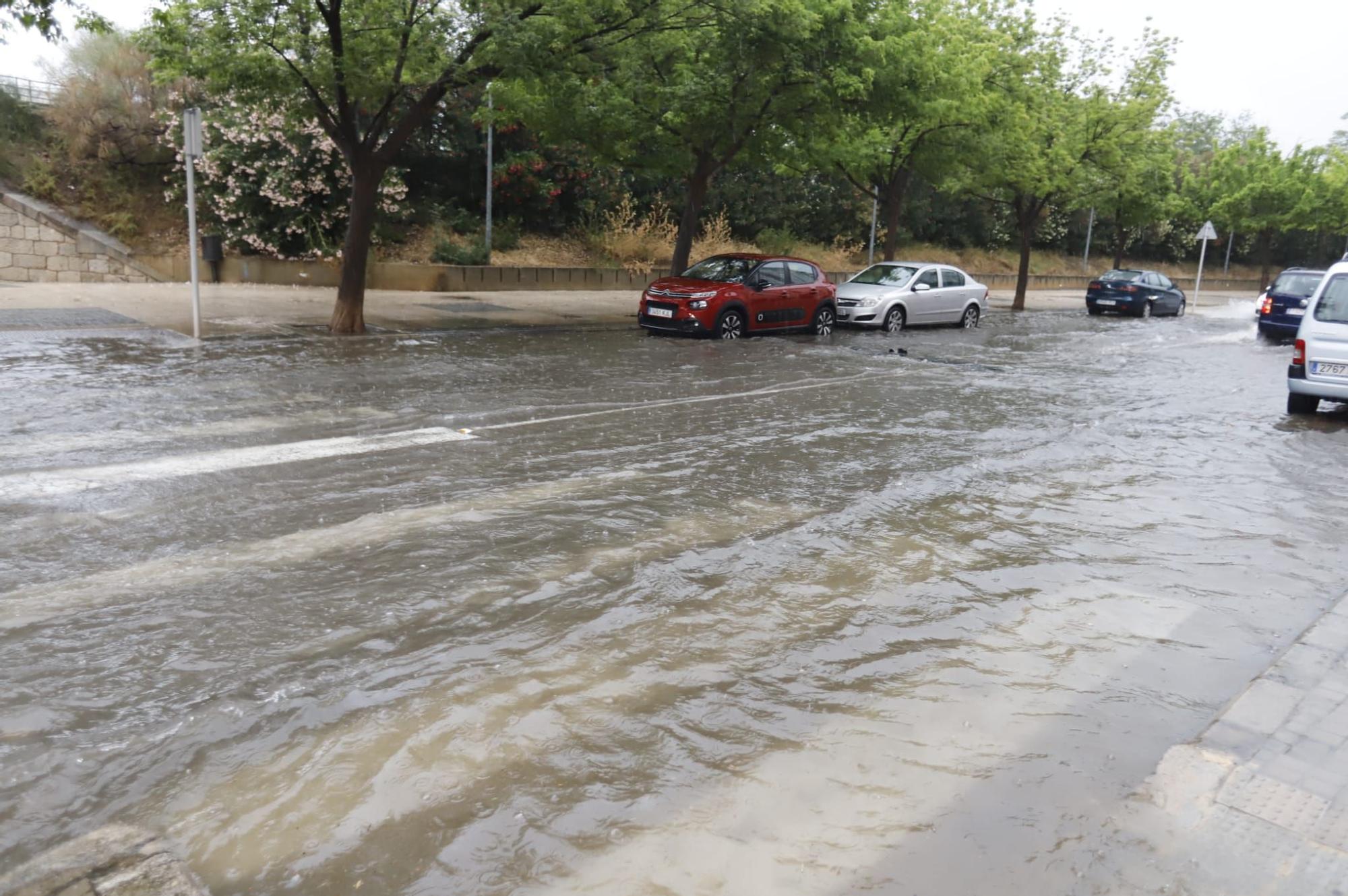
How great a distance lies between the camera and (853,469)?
27.1 ft

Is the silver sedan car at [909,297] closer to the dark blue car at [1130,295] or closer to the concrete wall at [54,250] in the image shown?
the dark blue car at [1130,295]

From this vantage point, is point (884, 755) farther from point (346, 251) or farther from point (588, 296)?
point (588, 296)

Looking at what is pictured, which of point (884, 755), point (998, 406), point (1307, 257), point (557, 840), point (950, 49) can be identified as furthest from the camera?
point (1307, 257)

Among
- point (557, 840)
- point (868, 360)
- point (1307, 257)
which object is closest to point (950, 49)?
point (868, 360)

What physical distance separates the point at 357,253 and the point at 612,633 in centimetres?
1197

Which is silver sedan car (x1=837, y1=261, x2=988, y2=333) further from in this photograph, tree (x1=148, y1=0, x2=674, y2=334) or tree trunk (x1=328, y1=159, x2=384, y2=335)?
tree trunk (x1=328, y1=159, x2=384, y2=335)

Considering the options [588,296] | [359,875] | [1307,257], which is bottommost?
[359,875]

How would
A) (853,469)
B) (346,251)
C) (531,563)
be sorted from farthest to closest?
(346,251) < (853,469) < (531,563)

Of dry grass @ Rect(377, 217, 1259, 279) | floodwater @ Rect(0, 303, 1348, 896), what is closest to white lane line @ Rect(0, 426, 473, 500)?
floodwater @ Rect(0, 303, 1348, 896)

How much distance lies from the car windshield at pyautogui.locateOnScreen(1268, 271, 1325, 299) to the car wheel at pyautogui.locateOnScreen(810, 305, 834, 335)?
11.2 m

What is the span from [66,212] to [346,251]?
Answer: 1040 cm

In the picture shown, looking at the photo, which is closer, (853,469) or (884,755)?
(884,755)

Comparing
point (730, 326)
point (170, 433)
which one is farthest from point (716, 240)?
point (170, 433)

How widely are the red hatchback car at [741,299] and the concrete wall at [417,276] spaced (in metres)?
6.47
